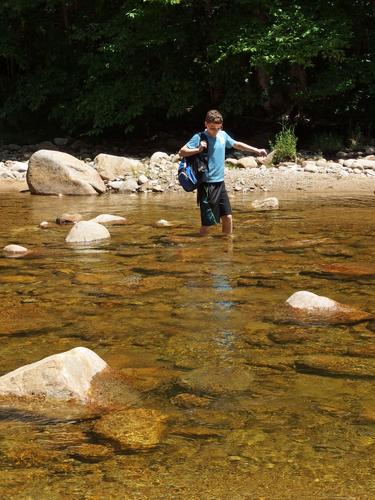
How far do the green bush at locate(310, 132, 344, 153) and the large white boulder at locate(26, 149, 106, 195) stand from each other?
5.69 meters

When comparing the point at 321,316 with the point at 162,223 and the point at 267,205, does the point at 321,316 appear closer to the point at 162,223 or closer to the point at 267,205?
the point at 162,223

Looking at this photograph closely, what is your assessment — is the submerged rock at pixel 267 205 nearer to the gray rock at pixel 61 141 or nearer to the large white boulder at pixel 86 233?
the large white boulder at pixel 86 233

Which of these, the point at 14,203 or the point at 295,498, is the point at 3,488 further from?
the point at 14,203

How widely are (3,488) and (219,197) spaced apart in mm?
5785

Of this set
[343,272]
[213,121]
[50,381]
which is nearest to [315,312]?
[343,272]

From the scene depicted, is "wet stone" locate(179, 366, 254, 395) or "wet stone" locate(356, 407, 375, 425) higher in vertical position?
"wet stone" locate(179, 366, 254, 395)

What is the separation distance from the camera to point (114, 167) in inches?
656

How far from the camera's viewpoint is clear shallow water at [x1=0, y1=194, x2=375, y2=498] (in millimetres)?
3010

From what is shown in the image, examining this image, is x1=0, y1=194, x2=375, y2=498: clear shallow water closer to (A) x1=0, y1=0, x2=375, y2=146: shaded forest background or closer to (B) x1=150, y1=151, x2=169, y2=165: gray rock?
(B) x1=150, y1=151, x2=169, y2=165: gray rock

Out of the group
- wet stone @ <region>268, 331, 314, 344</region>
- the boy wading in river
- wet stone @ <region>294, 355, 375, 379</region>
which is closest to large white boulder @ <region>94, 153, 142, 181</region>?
the boy wading in river

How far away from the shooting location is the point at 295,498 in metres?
2.82

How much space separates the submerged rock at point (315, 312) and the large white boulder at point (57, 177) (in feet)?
31.6

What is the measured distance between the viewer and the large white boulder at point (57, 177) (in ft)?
48.1

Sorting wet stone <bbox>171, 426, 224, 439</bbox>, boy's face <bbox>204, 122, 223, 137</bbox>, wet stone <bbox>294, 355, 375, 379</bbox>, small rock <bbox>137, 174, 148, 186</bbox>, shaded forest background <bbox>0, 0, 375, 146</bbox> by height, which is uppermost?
shaded forest background <bbox>0, 0, 375, 146</bbox>
